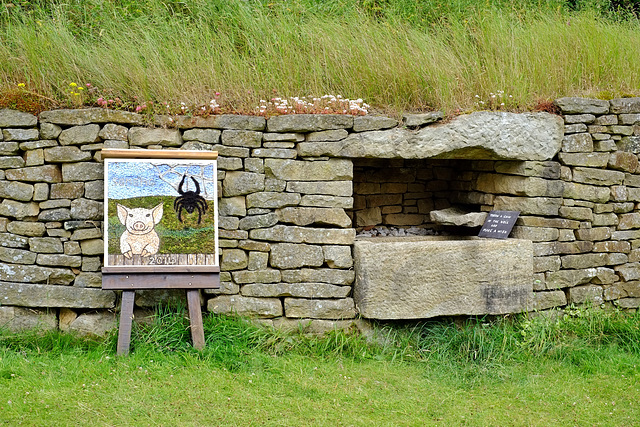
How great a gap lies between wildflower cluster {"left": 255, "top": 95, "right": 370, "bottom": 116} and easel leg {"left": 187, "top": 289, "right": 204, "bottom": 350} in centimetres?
153

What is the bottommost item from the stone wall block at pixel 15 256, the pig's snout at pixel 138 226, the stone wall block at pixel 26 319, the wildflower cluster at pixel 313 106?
the stone wall block at pixel 26 319

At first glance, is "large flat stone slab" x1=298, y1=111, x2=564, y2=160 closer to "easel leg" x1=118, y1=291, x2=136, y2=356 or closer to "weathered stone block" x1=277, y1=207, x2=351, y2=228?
"weathered stone block" x1=277, y1=207, x2=351, y2=228

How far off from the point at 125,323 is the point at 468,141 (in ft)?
9.80

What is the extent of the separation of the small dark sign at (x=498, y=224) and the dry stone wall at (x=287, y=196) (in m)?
0.15

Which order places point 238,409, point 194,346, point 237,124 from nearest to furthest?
point 238,409 < point 194,346 < point 237,124

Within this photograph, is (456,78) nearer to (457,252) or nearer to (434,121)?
(434,121)

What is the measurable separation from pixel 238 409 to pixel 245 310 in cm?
102

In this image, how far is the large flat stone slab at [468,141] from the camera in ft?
14.9

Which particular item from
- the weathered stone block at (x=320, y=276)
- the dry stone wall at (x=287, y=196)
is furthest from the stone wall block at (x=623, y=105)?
the weathered stone block at (x=320, y=276)

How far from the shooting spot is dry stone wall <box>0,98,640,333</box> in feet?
14.2

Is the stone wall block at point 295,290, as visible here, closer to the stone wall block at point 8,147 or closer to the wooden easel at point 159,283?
the wooden easel at point 159,283

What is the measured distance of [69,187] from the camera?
4320 mm

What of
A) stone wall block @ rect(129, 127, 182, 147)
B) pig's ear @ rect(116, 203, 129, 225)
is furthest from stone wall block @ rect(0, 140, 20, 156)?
pig's ear @ rect(116, 203, 129, 225)

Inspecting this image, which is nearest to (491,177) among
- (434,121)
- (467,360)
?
(434,121)
